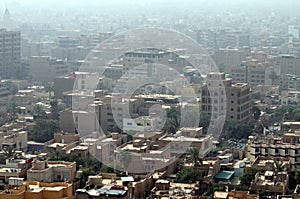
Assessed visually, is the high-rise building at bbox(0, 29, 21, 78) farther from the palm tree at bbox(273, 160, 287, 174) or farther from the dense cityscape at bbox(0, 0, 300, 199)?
the palm tree at bbox(273, 160, 287, 174)

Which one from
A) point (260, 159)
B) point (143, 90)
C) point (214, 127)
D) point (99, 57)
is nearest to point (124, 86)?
point (143, 90)

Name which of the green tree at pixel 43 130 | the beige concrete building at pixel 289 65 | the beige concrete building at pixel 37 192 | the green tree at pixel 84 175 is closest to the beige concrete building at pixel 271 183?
the green tree at pixel 84 175

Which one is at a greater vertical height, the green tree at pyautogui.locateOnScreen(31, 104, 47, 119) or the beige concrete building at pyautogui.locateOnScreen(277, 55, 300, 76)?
the beige concrete building at pyautogui.locateOnScreen(277, 55, 300, 76)

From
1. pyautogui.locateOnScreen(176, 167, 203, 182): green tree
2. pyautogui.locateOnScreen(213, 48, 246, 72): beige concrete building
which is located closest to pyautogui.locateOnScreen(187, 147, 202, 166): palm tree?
pyautogui.locateOnScreen(176, 167, 203, 182): green tree

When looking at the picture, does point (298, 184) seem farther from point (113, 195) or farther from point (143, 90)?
point (143, 90)

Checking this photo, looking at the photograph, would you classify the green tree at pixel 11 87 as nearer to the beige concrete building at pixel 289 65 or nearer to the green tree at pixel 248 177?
the beige concrete building at pixel 289 65
